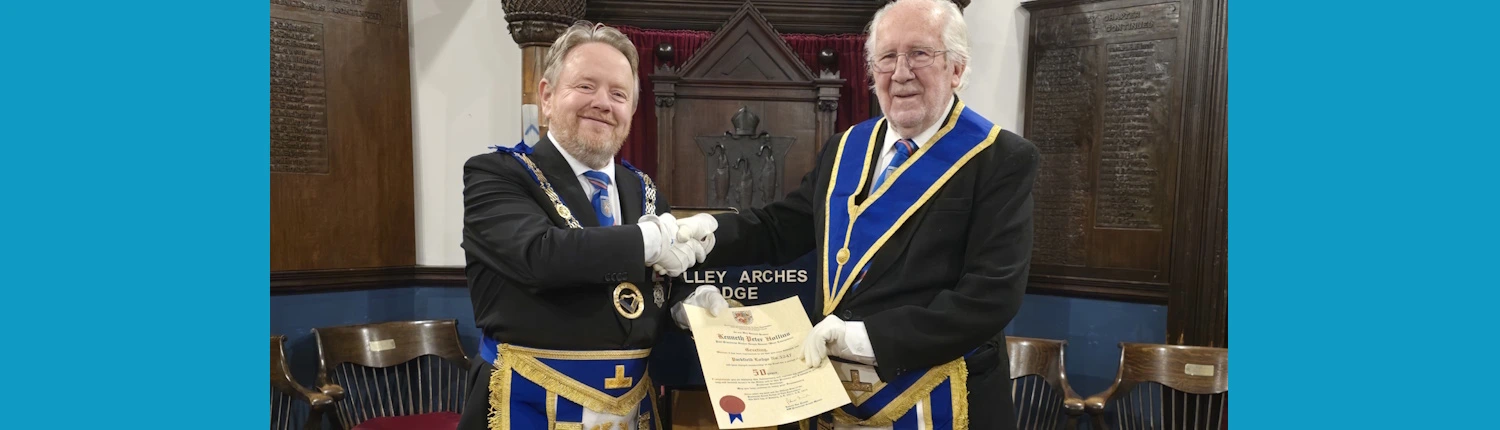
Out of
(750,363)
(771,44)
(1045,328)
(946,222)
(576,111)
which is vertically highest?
(771,44)

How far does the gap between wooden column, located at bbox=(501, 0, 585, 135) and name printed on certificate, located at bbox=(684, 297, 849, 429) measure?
249cm

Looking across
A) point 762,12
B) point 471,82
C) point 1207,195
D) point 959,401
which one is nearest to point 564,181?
point 959,401

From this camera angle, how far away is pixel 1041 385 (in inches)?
183

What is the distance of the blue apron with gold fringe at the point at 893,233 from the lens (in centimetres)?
207

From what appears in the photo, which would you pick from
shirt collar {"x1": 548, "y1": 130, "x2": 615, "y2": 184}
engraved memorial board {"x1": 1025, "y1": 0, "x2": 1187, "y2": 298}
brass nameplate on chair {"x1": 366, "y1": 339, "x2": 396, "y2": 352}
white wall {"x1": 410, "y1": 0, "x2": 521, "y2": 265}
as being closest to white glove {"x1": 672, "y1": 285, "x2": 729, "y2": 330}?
shirt collar {"x1": 548, "y1": 130, "x2": 615, "y2": 184}

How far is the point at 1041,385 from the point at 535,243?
3.53 metres

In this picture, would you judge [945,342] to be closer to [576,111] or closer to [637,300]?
[637,300]

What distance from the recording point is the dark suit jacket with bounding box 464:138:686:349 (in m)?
1.97

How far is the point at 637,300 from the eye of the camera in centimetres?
217

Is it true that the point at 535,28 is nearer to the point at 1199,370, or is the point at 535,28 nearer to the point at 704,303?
the point at 704,303

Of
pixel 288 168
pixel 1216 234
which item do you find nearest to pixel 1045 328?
pixel 1216 234

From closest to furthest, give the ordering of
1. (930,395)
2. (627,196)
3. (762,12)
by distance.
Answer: (930,395) < (627,196) < (762,12)

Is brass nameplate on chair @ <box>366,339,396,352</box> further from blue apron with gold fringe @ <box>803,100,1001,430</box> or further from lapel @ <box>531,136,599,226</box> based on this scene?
blue apron with gold fringe @ <box>803,100,1001,430</box>

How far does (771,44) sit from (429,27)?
1.88 metres
